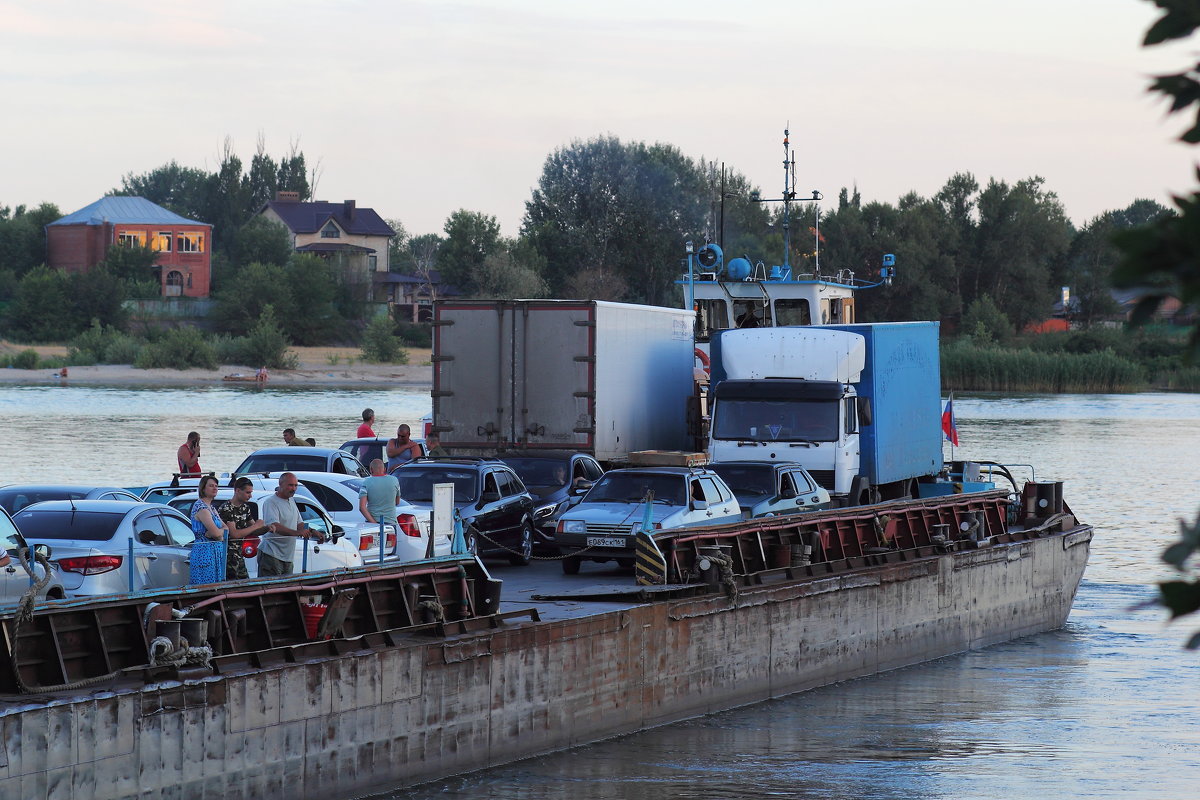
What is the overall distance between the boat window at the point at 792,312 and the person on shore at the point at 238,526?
16.6m

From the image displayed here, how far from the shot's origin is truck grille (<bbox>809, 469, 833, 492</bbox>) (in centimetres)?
2562

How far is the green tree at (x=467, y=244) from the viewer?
4899 inches

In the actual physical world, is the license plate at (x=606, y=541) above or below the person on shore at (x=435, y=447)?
below

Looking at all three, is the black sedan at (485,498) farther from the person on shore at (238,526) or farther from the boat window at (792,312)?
the boat window at (792,312)

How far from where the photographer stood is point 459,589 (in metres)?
16.8

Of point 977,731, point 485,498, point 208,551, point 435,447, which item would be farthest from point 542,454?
point 208,551

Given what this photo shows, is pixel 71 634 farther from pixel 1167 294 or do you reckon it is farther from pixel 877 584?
pixel 877 584

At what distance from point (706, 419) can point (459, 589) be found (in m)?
11.9

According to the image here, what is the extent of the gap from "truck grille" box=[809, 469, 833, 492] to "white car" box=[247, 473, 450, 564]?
7107 mm

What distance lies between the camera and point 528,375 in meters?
24.9

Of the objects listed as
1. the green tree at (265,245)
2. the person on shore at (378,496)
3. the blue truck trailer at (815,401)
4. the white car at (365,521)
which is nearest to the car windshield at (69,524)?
the person on shore at (378,496)

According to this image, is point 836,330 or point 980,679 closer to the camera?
point 980,679

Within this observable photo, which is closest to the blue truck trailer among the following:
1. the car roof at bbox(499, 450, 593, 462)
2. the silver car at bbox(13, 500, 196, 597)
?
the car roof at bbox(499, 450, 593, 462)

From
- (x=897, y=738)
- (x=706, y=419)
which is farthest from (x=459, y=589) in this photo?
(x=706, y=419)
